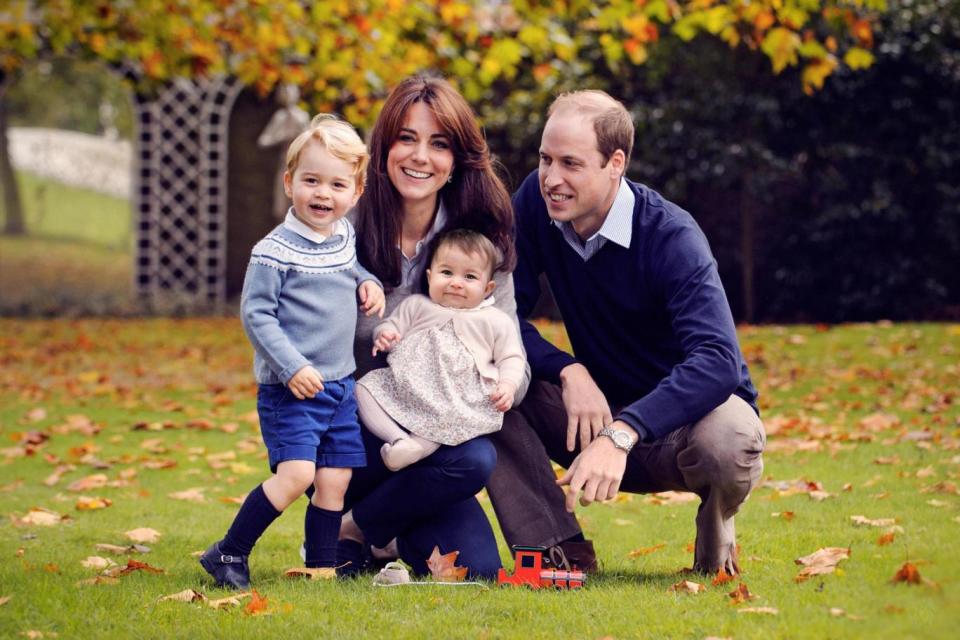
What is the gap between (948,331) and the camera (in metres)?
10.0

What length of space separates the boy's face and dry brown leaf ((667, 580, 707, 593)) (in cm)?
152

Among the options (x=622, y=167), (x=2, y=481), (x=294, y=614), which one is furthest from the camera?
(x=2, y=481)

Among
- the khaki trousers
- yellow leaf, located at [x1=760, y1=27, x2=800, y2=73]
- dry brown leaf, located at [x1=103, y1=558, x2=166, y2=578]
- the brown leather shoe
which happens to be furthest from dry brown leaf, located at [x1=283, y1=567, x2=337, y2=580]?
yellow leaf, located at [x1=760, y1=27, x2=800, y2=73]

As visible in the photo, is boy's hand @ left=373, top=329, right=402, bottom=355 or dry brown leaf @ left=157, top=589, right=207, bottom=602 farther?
boy's hand @ left=373, top=329, right=402, bottom=355

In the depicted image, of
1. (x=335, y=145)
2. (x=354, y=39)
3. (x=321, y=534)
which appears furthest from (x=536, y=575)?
(x=354, y=39)

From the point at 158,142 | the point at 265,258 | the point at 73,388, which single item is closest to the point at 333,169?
the point at 265,258

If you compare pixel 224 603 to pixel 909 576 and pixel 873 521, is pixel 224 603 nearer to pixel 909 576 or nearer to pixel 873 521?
pixel 909 576

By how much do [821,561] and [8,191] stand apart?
25144 mm

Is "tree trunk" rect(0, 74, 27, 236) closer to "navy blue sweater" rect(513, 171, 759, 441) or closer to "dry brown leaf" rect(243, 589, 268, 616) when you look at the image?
"navy blue sweater" rect(513, 171, 759, 441)

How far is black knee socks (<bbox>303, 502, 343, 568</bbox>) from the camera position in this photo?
368 centimetres

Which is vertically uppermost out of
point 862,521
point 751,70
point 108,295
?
point 751,70

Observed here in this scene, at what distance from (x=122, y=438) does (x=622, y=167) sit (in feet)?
13.3

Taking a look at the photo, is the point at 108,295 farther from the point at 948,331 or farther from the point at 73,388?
the point at 948,331

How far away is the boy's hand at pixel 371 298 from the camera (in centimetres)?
373
